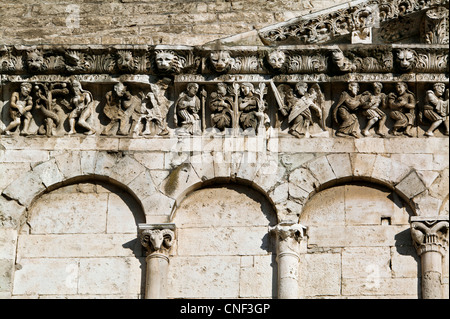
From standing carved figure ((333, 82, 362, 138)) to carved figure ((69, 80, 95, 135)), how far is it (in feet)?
8.83

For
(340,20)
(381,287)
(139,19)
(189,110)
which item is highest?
(139,19)

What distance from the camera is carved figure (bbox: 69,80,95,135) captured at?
1624 centimetres

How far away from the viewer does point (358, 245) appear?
608 inches

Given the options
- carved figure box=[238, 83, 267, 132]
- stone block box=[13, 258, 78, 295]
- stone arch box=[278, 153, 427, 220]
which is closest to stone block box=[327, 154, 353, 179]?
stone arch box=[278, 153, 427, 220]

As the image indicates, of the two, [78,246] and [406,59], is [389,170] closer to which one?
[406,59]

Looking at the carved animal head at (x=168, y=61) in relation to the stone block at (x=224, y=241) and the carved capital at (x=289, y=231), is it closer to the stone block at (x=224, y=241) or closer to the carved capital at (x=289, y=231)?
the stone block at (x=224, y=241)

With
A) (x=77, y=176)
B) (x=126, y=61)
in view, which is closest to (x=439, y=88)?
(x=126, y=61)

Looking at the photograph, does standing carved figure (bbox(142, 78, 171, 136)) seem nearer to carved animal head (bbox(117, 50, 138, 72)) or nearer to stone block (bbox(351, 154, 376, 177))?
carved animal head (bbox(117, 50, 138, 72))

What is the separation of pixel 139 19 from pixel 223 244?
3.48m

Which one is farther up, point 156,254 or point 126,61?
point 126,61

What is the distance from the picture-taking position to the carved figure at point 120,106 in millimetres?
16266

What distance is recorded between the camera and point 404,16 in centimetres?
1661

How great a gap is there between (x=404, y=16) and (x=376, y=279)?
3.17 metres

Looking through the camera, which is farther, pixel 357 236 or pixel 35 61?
pixel 35 61
